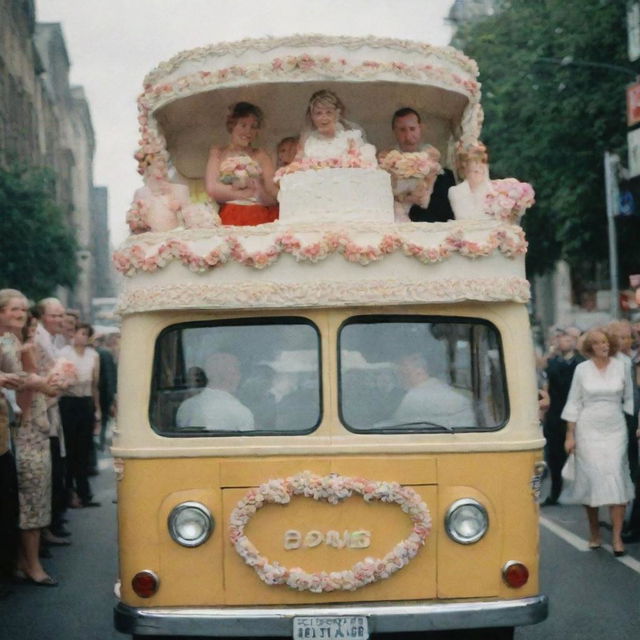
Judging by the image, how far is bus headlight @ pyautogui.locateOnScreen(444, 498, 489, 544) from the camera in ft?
20.8

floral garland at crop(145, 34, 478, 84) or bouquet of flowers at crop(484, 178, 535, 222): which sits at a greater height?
floral garland at crop(145, 34, 478, 84)

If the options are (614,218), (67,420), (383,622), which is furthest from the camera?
(614,218)

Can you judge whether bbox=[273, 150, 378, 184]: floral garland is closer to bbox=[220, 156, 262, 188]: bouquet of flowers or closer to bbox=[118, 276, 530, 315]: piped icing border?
bbox=[220, 156, 262, 188]: bouquet of flowers

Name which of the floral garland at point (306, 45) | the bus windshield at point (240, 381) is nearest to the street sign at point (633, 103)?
the floral garland at point (306, 45)

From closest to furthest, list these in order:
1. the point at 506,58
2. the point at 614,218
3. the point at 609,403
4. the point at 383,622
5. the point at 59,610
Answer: the point at 383,622, the point at 59,610, the point at 609,403, the point at 614,218, the point at 506,58

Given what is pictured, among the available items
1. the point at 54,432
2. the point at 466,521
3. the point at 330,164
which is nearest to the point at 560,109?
the point at 54,432

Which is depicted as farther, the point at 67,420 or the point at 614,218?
the point at 614,218

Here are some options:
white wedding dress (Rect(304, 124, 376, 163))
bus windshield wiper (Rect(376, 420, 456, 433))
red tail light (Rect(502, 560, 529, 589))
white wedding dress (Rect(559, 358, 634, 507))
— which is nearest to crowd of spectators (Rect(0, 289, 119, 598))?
white wedding dress (Rect(304, 124, 376, 163))

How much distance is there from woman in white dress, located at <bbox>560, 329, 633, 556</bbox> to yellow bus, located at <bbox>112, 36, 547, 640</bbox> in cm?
421

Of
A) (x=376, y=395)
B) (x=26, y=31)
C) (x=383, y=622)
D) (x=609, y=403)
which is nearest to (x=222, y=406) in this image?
(x=376, y=395)

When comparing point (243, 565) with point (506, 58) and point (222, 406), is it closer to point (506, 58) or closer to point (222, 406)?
point (222, 406)

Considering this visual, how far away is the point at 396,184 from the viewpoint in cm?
741

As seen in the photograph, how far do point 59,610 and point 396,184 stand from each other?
3715 millimetres

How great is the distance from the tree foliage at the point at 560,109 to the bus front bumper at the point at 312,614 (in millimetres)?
22560
